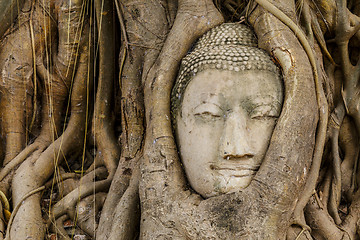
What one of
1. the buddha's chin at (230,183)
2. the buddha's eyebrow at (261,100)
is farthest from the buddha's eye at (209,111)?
the buddha's chin at (230,183)

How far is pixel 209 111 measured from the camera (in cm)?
217

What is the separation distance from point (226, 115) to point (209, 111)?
0.08 meters

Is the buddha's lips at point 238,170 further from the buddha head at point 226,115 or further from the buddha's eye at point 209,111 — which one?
the buddha's eye at point 209,111

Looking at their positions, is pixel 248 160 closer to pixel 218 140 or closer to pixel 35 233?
pixel 218 140

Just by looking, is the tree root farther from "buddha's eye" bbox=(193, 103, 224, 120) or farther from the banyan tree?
"buddha's eye" bbox=(193, 103, 224, 120)

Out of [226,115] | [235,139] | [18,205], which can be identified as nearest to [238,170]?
[235,139]

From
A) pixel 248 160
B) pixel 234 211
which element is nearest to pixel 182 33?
pixel 248 160

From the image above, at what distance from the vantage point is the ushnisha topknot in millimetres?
2209

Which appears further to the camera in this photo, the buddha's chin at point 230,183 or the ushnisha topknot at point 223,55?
the ushnisha topknot at point 223,55

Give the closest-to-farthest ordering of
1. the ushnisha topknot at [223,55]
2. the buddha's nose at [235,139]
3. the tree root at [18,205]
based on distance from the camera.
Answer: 1. the buddha's nose at [235,139]
2. the ushnisha topknot at [223,55]
3. the tree root at [18,205]

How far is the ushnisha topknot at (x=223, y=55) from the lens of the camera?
221cm

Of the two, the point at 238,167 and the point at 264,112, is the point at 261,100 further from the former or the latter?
the point at 238,167

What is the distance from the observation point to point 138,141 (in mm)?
2590

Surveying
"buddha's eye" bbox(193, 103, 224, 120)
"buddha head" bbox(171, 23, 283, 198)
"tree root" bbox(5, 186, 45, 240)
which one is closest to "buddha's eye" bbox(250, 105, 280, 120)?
"buddha head" bbox(171, 23, 283, 198)
